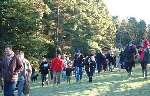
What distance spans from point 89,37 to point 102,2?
100 ft

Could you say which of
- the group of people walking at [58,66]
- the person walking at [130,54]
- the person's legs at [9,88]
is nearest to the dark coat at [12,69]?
the group of people walking at [58,66]

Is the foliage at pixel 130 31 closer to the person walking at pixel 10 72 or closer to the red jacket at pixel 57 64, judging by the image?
the red jacket at pixel 57 64

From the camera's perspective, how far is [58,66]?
26641 millimetres

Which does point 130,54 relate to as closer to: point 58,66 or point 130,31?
point 58,66

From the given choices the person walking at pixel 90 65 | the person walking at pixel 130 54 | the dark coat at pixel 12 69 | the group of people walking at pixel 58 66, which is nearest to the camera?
the dark coat at pixel 12 69

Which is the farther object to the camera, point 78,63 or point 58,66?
point 78,63

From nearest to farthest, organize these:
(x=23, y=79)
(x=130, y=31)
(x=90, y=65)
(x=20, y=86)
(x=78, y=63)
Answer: (x=20, y=86)
(x=23, y=79)
(x=90, y=65)
(x=78, y=63)
(x=130, y=31)

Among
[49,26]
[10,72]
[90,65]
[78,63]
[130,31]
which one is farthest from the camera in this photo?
[130,31]

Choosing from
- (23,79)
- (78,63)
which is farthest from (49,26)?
(23,79)

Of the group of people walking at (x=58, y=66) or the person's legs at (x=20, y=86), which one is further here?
the person's legs at (x=20, y=86)

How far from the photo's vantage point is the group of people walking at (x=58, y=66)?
13891 millimetres

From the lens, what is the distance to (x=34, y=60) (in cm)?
3559

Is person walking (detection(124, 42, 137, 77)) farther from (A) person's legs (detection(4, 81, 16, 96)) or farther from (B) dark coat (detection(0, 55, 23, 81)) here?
(A) person's legs (detection(4, 81, 16, 96))

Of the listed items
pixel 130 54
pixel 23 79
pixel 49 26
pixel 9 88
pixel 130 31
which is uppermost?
pixel 130 31
